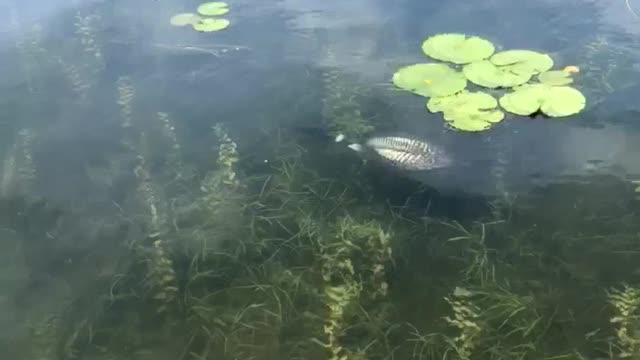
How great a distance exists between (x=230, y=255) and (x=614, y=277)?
125cm

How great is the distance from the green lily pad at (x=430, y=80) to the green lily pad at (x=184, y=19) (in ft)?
3.88

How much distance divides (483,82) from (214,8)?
155 centimetres

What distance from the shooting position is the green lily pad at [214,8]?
3.80 meters

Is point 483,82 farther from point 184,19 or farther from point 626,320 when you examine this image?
point 184,19

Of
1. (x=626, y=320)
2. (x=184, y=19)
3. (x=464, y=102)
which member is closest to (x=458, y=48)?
(x=464, y=102)

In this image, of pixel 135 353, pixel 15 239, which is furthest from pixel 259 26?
pixel 135 353

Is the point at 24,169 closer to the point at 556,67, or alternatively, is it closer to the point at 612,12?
the point at 556,67

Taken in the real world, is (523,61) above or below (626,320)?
above

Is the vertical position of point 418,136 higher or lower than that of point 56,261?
higher

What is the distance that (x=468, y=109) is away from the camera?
298 cm

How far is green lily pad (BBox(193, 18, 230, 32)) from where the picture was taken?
367 centimetres

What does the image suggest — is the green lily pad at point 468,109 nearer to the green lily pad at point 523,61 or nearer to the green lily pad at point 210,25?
the green lily pad at point 523,61

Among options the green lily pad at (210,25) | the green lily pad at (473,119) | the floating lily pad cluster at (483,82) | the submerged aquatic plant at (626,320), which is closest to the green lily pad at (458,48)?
the floating lily pad cluster at (483,82)

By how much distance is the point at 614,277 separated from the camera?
2260 mm
